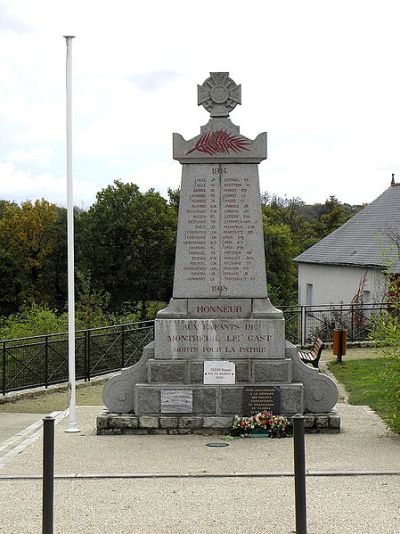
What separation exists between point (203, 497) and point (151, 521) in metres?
0.91

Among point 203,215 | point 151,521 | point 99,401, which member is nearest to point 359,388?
point 99,401

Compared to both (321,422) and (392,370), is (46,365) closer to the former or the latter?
(321,422)

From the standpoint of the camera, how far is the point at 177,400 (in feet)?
38.3

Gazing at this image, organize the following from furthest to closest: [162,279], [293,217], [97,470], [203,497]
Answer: [293,217] → [162,279] → [97,470] → [203,497]

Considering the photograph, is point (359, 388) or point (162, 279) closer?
point (359, 388)

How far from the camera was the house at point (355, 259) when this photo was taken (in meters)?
32.6

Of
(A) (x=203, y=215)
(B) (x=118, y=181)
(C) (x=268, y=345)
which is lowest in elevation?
(C) (x=268, y=345)

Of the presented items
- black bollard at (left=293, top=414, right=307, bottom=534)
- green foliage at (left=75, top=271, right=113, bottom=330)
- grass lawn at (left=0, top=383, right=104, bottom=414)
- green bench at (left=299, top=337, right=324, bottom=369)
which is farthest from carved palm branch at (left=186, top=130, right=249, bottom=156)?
green foliage at (left=75, top=271, right=113, bottom=330)

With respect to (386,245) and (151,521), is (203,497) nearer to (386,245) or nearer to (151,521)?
(151,521)

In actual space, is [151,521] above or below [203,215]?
below

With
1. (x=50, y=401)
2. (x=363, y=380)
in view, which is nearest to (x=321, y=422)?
(x=363, y=380)

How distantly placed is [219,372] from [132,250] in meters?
36.2

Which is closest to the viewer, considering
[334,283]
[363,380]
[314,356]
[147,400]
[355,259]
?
[147,400]

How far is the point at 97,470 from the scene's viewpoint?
9.35 m
